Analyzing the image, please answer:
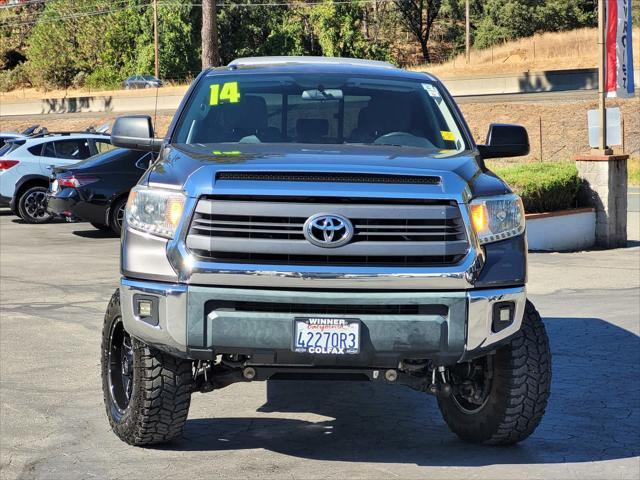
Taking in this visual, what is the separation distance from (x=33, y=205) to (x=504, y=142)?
15.1 m

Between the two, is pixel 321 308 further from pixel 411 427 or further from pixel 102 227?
pixel 102 227

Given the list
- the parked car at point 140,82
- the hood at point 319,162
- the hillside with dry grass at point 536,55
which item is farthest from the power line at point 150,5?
the hood at point 319,162

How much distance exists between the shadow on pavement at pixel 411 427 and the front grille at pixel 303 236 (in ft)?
4.10

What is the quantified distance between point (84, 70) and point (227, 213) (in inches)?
3397

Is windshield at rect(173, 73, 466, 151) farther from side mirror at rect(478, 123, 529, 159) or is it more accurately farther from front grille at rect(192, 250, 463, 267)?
front grille at rect(192, 250, 463, 267)

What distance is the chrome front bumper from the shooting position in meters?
5.27

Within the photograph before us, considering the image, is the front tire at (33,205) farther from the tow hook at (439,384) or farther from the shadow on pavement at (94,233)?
the tow hook at (439,384)

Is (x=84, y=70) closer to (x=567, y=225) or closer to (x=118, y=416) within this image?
(x=567, y=225)

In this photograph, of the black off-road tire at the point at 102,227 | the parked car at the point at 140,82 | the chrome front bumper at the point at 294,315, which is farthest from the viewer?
the parked car at the point at 140,82

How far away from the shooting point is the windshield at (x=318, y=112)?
22.0 feet

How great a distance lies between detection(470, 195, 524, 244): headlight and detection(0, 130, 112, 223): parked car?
15.7 metres

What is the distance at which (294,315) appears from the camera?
5285 millimetres

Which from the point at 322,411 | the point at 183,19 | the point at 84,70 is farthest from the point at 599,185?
the point at 84,70

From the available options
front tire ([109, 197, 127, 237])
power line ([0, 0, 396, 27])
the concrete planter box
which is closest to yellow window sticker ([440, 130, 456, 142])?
the concrete planter box
